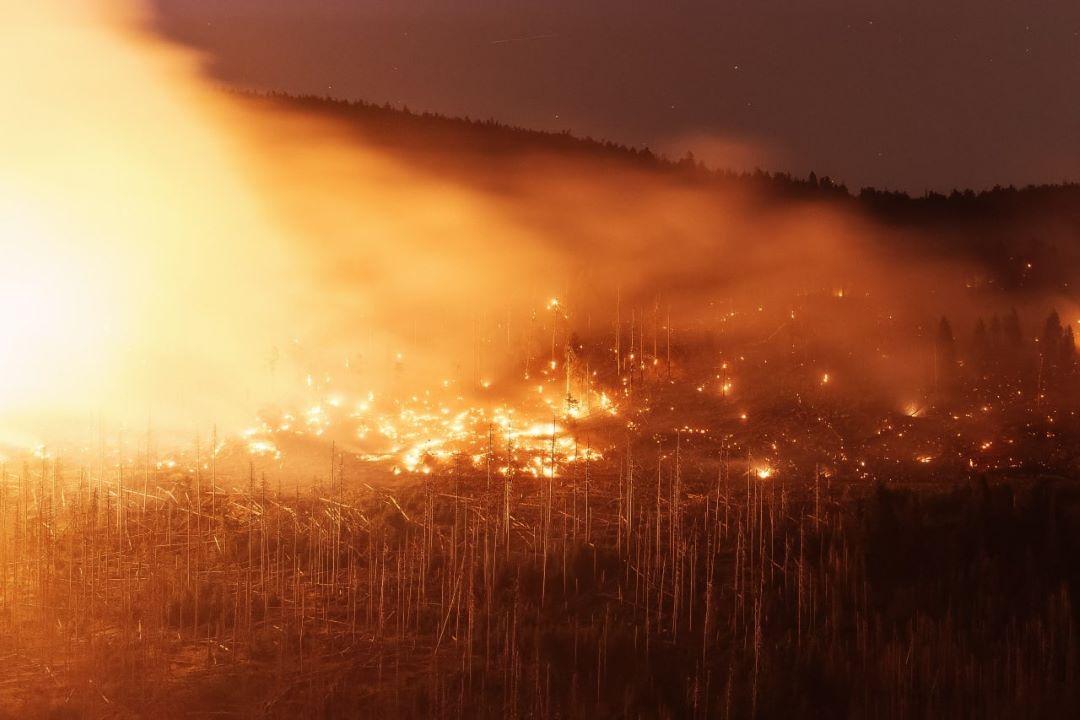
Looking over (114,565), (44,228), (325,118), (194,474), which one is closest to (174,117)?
(44,228)

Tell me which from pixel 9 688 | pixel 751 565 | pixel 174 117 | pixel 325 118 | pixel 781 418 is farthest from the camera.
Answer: pixel 325 118

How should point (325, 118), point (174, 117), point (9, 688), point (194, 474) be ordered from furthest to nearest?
1. point (325, 118)
2. point (174, 117)
3. point (194, 474)
4. point (9, 688)

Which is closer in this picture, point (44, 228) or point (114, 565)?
point (114, 565)

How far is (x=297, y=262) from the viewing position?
2981cm

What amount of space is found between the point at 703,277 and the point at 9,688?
2184cm

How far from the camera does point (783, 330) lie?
Answer: 25844 millimetres

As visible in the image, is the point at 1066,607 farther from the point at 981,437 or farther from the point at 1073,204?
the point at 1073,204

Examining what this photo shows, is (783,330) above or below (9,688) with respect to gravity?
above

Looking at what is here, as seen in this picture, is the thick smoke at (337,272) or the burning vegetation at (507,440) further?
the thick smoke at (337,272)

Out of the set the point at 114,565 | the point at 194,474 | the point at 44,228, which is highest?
the point at 44,228

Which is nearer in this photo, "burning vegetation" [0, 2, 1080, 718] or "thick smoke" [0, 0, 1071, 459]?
"burning vegetation" [0, 2, 1080, 718]

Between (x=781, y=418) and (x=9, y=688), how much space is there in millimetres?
14382

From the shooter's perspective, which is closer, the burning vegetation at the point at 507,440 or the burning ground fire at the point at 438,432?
the burning vegetation at the point at 507,440

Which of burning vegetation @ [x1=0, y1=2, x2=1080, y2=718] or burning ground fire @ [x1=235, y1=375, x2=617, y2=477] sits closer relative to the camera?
burning vegetation @ [x1=0, y1=2, x2=1080, y2=718]
